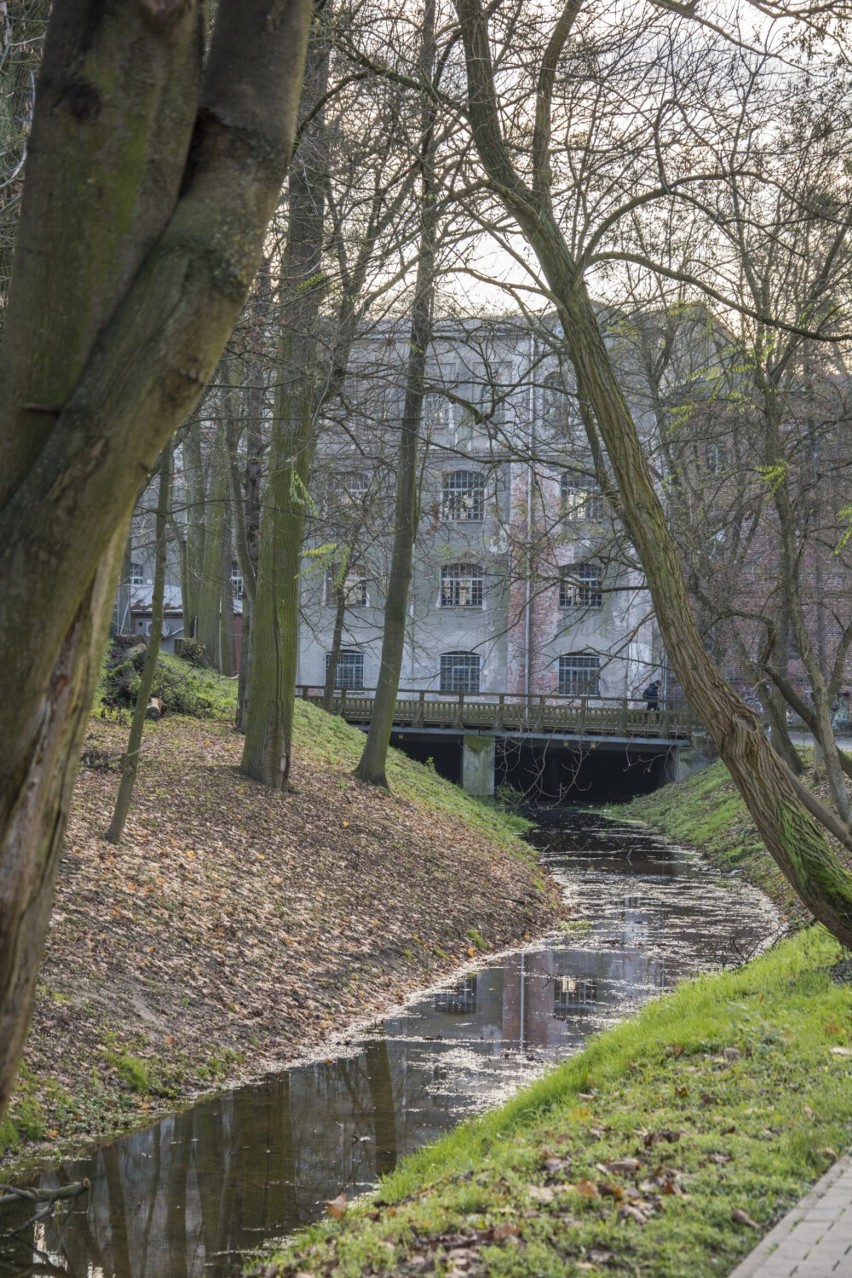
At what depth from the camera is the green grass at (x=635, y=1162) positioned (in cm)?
487

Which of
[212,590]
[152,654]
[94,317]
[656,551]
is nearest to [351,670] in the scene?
[212,590]

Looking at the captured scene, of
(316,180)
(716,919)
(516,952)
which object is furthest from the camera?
(716,919)

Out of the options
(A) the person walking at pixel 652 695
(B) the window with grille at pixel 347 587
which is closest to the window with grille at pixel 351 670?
(B) the window with grille at pixel 347 587

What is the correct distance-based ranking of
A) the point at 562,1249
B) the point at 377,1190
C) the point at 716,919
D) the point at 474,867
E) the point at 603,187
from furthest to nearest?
the point at 474,867 < the point at 716,919 < the point at 603,187 < the point at 377,1190 < the point at 562,1249

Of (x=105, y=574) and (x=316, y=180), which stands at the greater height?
(x=316, y=180)

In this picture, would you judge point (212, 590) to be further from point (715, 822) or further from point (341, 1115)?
point (341, 1115)

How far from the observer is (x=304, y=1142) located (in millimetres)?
8109

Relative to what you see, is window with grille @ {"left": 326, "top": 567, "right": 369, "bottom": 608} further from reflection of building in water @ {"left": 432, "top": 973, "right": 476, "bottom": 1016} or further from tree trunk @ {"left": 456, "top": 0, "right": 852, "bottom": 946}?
tree trunk @ {"left": 456, "top": 0, "right": 852, "bottom": 946}

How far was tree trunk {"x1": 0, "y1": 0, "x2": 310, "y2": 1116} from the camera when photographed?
12.0 feet

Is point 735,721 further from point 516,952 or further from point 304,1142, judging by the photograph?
point 516,952

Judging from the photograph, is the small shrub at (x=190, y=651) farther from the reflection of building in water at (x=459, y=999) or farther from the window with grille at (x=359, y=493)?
the reflection of building in water at (x=459, y=999)

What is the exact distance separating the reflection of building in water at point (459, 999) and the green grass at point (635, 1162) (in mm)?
3044

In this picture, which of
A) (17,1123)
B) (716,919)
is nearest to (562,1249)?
(17,1123)

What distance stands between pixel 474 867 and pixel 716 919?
3.65 metres
